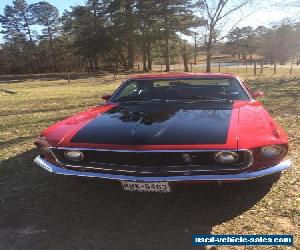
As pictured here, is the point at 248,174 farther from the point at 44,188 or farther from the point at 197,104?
the point at 44,188

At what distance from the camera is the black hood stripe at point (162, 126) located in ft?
12.7

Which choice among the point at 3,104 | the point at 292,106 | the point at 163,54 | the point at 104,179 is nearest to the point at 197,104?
the point at 104,179

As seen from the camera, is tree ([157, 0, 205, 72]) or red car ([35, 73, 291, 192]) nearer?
red car ([35, 73, 291, 192])

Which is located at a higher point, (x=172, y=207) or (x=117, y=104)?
(x=117, y=104)

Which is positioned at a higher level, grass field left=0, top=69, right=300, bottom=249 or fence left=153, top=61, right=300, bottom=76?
grass field left=0, top=69, right=300, bottom=249

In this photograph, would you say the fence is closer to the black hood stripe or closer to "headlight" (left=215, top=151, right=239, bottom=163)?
the black hood stripe

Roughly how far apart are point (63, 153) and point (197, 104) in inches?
74.4

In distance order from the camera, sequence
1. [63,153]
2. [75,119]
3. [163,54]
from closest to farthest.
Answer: [63,153], [75,119], [163,54]

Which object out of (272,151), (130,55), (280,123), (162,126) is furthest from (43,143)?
(130,55)

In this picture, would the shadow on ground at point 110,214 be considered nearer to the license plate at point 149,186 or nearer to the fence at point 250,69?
the license plate at point 149,186

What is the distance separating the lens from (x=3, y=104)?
14508 millimetres

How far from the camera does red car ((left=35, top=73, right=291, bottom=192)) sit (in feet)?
12.2

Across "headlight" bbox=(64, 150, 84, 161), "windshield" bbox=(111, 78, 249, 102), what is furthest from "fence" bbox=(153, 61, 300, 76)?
"headlight" bbox=(64, 150, 84, 161)

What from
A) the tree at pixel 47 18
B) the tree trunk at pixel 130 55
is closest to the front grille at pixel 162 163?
the tree trunk at pixel 130 55
